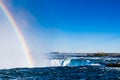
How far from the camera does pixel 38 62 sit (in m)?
151

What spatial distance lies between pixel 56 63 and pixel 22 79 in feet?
280

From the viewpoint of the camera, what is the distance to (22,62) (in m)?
140

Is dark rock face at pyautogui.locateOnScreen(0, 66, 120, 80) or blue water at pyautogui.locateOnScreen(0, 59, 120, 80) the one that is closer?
dark rock face at pyautogui.locateOnScreen(0, 66, 120, 80)

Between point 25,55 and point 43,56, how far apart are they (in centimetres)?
2038

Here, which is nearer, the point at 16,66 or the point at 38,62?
the point at 16,66

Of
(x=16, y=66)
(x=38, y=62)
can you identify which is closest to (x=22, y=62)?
(x=16, y=66)

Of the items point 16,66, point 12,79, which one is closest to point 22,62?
point 16,66

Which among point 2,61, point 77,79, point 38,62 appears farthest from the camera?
point 38,62

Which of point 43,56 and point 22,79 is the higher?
point 43,56

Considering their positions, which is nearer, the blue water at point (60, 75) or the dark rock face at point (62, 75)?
the dark rock face at point (62, 75)

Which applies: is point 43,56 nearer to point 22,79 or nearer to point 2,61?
point 2,61

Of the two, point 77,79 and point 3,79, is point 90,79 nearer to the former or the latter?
point 77,79

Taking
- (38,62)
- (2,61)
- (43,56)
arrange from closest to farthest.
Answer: (2,61)
(38,62)
(43,56)

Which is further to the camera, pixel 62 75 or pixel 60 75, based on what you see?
pixel 60 75
